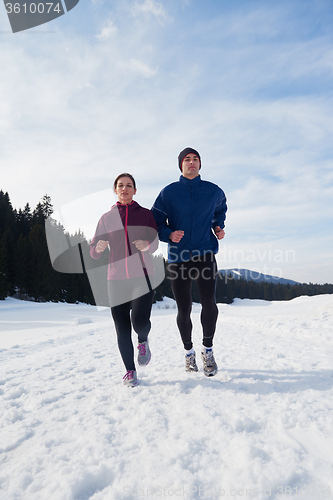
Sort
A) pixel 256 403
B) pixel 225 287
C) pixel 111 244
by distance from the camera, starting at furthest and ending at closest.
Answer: pixel 225 287 < pixel 111 244 < pixel 256 403

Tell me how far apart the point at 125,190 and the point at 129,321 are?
5.17 ft

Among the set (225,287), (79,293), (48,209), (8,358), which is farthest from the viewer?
(225,287)

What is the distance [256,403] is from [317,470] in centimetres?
87

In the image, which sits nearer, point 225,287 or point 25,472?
point 25,472

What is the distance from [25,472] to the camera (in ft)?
4.82

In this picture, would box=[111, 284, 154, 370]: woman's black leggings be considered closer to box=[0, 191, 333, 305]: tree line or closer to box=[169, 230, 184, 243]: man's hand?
box=[169, 230, 184, 243]: man's hand

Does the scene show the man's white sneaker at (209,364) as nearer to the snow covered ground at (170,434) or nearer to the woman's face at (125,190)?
the snow covered ground at (170,434)

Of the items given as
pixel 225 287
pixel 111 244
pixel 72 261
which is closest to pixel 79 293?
pixel 72 261

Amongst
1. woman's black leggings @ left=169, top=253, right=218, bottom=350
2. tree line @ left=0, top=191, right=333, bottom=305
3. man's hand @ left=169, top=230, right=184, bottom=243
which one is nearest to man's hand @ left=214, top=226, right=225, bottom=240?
woman's black leggings @ left=169, top=253, right=218, bottom=350

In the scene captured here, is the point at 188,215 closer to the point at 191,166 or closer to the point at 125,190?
the point at 191,166

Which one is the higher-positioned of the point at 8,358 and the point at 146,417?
the point at 146,417

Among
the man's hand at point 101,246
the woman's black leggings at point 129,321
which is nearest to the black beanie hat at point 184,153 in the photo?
the man's hand at point 101,246

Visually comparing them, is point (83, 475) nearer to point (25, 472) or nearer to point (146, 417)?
point (25, 472)

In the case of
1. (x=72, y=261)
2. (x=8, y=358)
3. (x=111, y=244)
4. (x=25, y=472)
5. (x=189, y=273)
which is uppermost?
(x=72, y=261)
